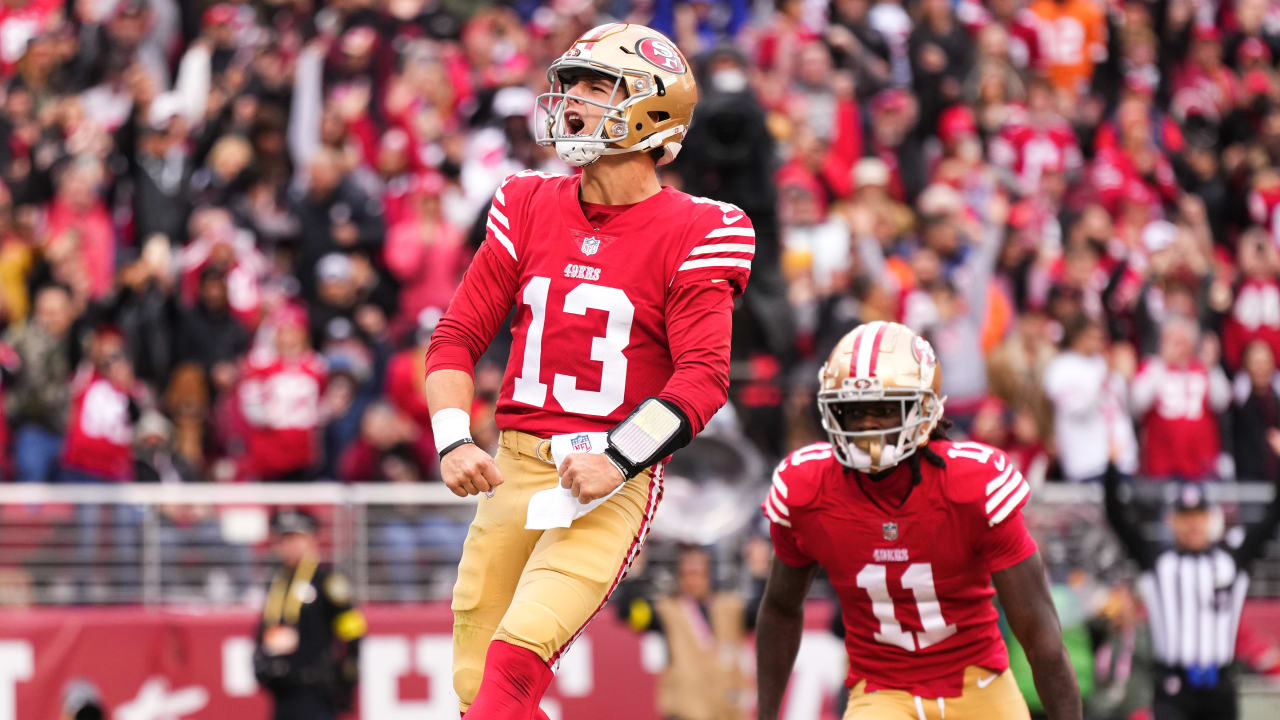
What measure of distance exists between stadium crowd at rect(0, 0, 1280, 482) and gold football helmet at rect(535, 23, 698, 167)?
5595 mm

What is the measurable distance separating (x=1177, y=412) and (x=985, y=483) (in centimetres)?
737

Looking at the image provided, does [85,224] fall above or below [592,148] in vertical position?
below

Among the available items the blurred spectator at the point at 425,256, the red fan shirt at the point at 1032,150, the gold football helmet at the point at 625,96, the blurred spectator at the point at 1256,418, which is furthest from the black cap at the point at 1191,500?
the gold football helmet at the point at 625,96

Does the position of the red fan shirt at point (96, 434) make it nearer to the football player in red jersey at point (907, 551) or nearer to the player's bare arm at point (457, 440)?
the football player in red jersey at point (907, 551)

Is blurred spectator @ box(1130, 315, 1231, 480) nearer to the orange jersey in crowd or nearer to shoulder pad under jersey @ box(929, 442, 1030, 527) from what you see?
the orange jersey in crowd

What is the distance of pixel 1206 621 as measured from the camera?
11.0 metres

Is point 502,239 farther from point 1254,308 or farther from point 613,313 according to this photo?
point 1254,308

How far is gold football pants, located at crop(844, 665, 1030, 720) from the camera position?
6.40 m

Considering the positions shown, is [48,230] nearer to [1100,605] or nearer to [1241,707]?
[1100,605]

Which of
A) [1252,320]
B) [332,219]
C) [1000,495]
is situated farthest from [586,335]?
[1252,320]

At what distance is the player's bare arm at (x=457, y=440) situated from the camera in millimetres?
5516

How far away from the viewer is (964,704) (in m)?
6.41

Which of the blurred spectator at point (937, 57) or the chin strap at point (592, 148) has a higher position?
the chin strap at point (592, 148)

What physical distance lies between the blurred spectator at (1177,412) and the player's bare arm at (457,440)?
8258 millimetres
